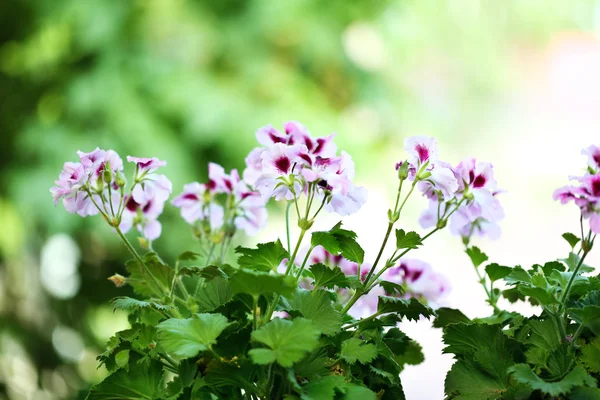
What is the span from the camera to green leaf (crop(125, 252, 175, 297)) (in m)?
0.65

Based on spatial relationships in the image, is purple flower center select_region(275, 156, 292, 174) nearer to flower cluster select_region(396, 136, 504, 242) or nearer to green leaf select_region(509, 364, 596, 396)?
flower cluster select_region(396, 136, 504, 242)

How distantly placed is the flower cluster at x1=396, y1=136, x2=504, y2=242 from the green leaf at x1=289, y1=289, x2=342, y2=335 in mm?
135

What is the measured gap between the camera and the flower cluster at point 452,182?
0.60 m

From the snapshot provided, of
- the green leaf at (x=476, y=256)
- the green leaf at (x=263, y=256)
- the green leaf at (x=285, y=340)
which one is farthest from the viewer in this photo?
the green leaf at (x=476, y=256)

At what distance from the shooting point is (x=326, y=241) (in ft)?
1.94

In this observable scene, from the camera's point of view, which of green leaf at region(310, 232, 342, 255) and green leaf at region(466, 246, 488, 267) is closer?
green leaf at region(310, 232, 342, 255)

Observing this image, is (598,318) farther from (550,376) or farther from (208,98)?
(208,98)

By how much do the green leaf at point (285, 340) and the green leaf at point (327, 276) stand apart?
9 cm

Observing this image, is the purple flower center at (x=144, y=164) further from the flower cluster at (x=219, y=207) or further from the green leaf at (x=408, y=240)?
the green leaf at (x=408, y=240)

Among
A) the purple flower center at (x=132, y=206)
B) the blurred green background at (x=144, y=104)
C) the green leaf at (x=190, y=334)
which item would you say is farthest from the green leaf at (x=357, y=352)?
the blurred green background at (x=144, y=104)

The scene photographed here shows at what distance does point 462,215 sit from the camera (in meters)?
0.70

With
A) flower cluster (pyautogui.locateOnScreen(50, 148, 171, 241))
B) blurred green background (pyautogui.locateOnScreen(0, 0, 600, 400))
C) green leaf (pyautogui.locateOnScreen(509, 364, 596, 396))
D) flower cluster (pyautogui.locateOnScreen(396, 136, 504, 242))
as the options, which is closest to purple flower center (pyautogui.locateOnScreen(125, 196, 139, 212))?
flower cluster (pyautogui.locateOnScreen(50, 148, 171, 241))

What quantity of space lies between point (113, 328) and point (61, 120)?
3.19 feet

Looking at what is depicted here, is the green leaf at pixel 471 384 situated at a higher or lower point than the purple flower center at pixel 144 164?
lower
